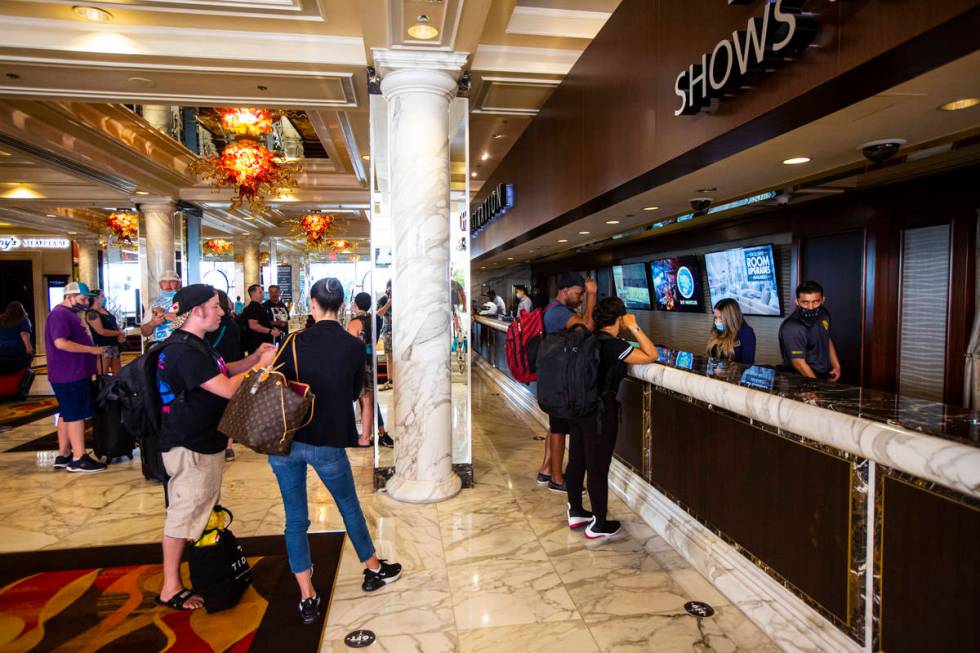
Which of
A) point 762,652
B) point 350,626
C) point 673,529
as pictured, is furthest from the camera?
point 673,529

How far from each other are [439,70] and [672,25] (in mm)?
1758

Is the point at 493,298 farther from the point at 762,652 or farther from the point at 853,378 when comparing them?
the point at 762,652

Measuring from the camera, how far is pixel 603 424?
3.42 m

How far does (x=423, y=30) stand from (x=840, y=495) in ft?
11.6

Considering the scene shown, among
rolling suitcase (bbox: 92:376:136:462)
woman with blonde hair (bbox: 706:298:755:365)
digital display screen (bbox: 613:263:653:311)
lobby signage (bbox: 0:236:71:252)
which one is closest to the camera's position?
woman with blonde hair (bbox: 706:298:755:365)

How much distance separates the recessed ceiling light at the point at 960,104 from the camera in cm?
214

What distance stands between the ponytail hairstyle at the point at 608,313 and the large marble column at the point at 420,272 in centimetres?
122

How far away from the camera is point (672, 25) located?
122 inches

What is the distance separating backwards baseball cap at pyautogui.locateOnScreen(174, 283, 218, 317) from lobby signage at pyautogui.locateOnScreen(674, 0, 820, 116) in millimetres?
2483

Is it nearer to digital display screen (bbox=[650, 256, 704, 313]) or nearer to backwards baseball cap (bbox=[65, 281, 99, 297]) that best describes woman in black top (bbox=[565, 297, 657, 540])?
digital display screen (bbox=[650, 256, 704, 313])

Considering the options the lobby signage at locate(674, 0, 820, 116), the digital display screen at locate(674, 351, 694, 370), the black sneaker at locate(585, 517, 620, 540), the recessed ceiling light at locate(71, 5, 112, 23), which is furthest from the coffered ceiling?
the black sneaker at locate(585, 517, 620, 540)

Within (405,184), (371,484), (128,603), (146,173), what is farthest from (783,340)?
(146,173)

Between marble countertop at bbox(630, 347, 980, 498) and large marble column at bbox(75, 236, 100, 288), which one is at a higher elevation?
large marble column at bbox(75, 236, 100, 288)

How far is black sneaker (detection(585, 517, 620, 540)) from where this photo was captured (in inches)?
139
